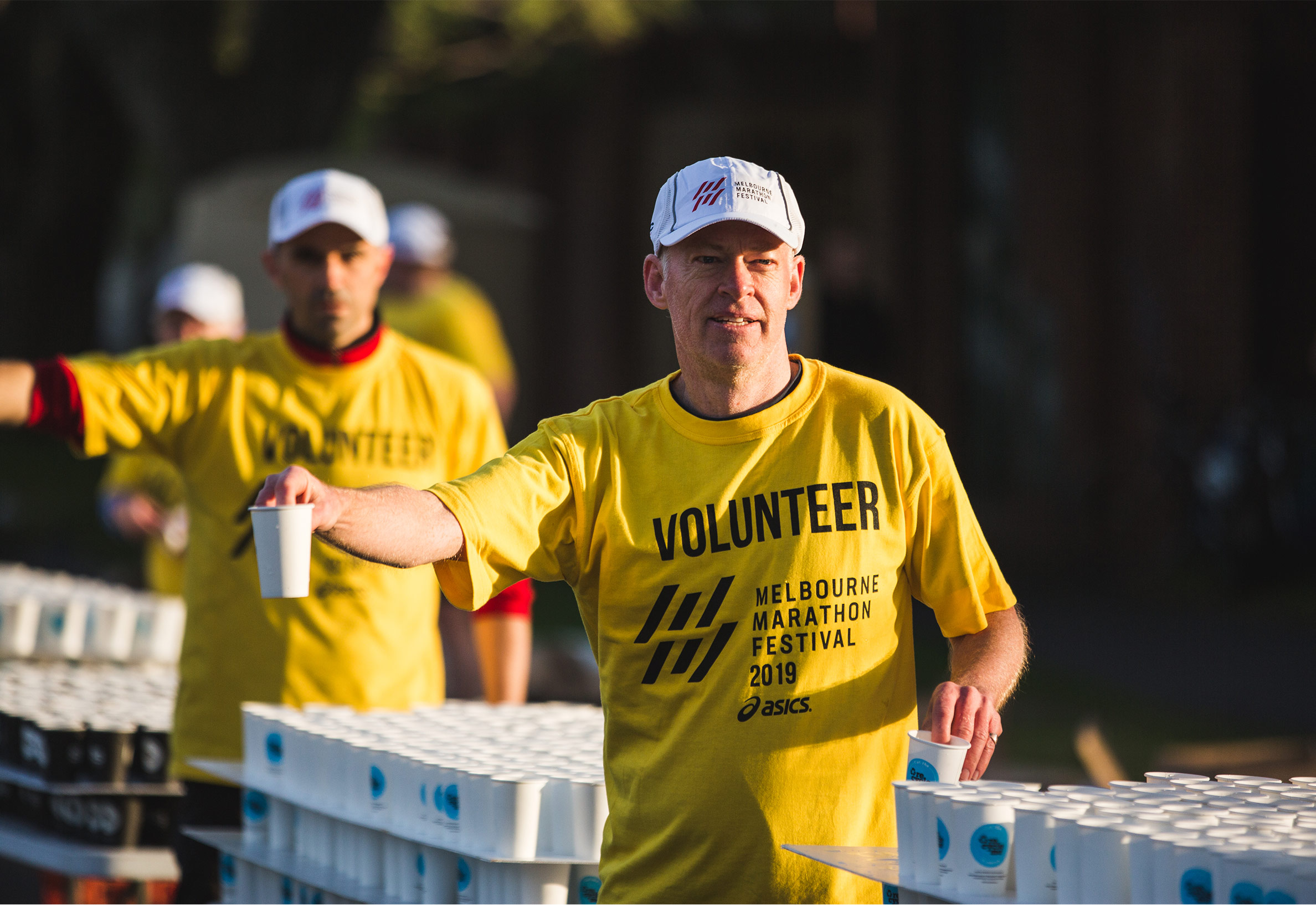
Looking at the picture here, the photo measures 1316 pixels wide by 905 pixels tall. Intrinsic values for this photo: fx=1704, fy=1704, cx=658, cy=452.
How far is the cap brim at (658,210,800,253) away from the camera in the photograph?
11.4 ft

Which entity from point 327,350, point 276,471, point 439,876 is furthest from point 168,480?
point 439,876

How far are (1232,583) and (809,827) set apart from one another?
11.0m

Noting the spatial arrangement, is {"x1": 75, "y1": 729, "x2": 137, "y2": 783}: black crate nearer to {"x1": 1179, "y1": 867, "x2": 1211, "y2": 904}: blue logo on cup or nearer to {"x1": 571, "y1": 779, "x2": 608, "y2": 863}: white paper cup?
{"x1": 571, "y1": 779, "x2": 608, "y2": 863}: white paper cup

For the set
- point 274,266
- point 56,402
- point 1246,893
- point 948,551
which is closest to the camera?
point 1246,893

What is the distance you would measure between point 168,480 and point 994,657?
5.65m

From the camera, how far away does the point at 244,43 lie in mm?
17516

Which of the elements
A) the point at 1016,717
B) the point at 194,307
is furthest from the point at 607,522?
the point at 1016,717

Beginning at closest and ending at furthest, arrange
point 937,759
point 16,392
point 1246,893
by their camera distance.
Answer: point 1246,893 < point 937,759 < point 16,392

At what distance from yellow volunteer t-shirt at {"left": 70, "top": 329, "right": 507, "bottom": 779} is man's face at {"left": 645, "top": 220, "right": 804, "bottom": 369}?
1.83 meters

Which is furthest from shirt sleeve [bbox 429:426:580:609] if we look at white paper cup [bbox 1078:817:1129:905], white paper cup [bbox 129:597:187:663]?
white paper cup [bbox 129:597:187:663]

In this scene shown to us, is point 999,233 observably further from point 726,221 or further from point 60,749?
point 726,221

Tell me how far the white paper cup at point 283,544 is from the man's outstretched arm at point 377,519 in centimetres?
3

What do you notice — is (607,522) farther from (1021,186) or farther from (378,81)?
(378,81)

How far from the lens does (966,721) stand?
11.1 ft
